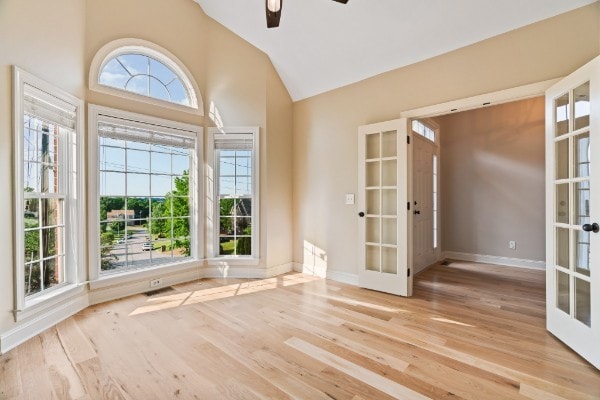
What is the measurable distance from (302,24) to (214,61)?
1420 millimetres

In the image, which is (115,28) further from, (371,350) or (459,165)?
(459,165)

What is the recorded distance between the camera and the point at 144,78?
11.6ft

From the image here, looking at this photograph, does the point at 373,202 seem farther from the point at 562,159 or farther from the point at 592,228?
the point at 592,228

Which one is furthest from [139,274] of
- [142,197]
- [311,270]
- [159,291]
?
[311,270]

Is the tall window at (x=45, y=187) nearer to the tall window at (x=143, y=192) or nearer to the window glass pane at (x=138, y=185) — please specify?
the tall window at (x=143, y=192)

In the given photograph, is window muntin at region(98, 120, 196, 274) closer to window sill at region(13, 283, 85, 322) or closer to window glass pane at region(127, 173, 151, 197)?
window glass pane at region(127, 173, 151, 197)

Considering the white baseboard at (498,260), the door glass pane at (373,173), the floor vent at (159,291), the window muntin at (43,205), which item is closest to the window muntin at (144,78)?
the window muntin at (43,205)

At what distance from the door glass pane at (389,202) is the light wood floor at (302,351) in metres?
1.03

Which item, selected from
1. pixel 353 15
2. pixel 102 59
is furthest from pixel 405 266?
pixel 102 59

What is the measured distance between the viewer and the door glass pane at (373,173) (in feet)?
11.8

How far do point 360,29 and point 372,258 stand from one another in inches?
108

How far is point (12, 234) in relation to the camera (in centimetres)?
224

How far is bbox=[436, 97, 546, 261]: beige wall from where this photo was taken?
457 cm

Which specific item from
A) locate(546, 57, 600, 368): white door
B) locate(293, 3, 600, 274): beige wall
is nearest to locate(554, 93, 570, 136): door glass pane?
locate(546, 57, 600, 368): white door
